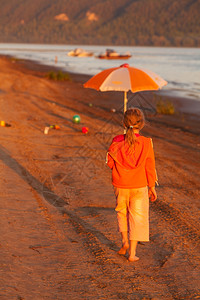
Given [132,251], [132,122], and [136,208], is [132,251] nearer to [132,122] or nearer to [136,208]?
[136,208]

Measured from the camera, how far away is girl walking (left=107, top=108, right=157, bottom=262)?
448 cm

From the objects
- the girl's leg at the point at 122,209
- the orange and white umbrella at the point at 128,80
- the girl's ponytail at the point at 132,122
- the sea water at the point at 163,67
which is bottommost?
the girl's leg at the point at 122,209

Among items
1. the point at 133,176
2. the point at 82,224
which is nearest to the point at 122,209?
the point at 133,176

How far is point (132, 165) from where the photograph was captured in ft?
14.9

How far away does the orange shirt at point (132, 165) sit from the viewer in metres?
4.51

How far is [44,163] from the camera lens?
8656 mm

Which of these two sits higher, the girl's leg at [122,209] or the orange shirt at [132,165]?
the orange shirt at [132,165]

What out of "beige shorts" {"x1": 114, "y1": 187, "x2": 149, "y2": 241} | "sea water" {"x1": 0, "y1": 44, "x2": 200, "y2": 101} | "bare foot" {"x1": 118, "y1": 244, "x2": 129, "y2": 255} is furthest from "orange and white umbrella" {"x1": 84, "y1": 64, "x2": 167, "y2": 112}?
"sea water" {"x1": 0, "y1": 44, "x2": 200, "y2": 101}

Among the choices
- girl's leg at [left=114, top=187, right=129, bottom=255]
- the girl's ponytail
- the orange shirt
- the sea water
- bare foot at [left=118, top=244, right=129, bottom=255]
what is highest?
the sea water

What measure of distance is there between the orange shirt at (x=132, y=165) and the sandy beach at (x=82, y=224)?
812 millimetres

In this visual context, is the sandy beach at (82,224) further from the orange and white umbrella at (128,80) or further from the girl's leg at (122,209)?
the orange and white umbrella at (128,80)

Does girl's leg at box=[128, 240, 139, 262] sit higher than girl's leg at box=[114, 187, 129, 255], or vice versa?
girl's leg at box=[114, 187, 129, 255]

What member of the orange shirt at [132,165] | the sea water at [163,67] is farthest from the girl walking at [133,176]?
the sea water at [163,67]

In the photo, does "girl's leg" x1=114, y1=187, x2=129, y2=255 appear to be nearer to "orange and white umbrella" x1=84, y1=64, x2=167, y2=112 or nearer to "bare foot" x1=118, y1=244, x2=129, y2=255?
"bare foot" x1=118, y1=244, x2=129, y2=255
